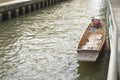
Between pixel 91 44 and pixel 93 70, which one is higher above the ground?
pixel 91 44

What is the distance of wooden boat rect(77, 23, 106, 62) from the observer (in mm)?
12195

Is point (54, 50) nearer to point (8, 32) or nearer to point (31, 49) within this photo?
point (31, 49)

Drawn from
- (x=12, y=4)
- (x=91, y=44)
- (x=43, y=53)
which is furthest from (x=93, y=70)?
(x=12, y=4)

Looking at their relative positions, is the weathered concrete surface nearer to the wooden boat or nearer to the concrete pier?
the concrete pier

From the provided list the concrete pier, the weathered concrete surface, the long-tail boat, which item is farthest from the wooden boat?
the concrete pier

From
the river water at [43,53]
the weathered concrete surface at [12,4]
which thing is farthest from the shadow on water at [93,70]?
the weathered concrete surface at [12,4]

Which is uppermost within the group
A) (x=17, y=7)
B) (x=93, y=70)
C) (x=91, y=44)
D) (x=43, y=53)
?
(x=91, y=44)

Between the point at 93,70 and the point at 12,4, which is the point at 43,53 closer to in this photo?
the point at 93,70

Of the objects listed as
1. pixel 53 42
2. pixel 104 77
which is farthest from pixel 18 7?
pixel 104 77

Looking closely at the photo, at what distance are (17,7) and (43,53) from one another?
48.1ft

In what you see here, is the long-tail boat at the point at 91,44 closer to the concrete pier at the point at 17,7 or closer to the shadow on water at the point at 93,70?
the shadow on water at the point at 93,70

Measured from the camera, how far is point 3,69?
1348cm

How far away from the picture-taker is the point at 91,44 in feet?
47.8

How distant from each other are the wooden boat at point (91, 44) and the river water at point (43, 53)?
2.70 ft
